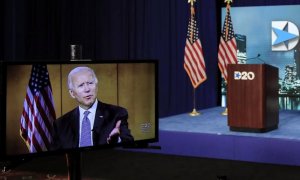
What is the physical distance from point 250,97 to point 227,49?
1.79 meters

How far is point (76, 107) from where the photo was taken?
6.04ft

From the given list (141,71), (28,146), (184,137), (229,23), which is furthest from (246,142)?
(28,146)

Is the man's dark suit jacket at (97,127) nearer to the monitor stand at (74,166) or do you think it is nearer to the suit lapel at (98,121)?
the suit lapel at (98,121)

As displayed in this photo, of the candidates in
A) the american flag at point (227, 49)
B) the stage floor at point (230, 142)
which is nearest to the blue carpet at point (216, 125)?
the stage floor at point (230, 142)

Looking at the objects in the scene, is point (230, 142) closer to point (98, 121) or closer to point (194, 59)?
point (194, 59)

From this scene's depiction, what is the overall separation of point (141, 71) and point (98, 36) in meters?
5.98

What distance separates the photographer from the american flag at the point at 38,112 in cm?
173

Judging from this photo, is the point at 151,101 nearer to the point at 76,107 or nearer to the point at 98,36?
the point at 76,107

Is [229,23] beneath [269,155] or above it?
above

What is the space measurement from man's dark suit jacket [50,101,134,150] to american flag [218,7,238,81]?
177 inches

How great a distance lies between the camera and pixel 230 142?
15.1ft

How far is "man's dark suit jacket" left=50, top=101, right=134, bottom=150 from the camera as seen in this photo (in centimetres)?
180

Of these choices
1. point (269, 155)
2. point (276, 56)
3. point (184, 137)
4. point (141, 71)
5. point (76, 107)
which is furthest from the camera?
point (276, 56)

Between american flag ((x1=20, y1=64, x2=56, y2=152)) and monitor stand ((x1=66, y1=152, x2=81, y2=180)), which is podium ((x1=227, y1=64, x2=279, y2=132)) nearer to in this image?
monitor stand ((x1=66, y1=152, x2=81, y2=180))
